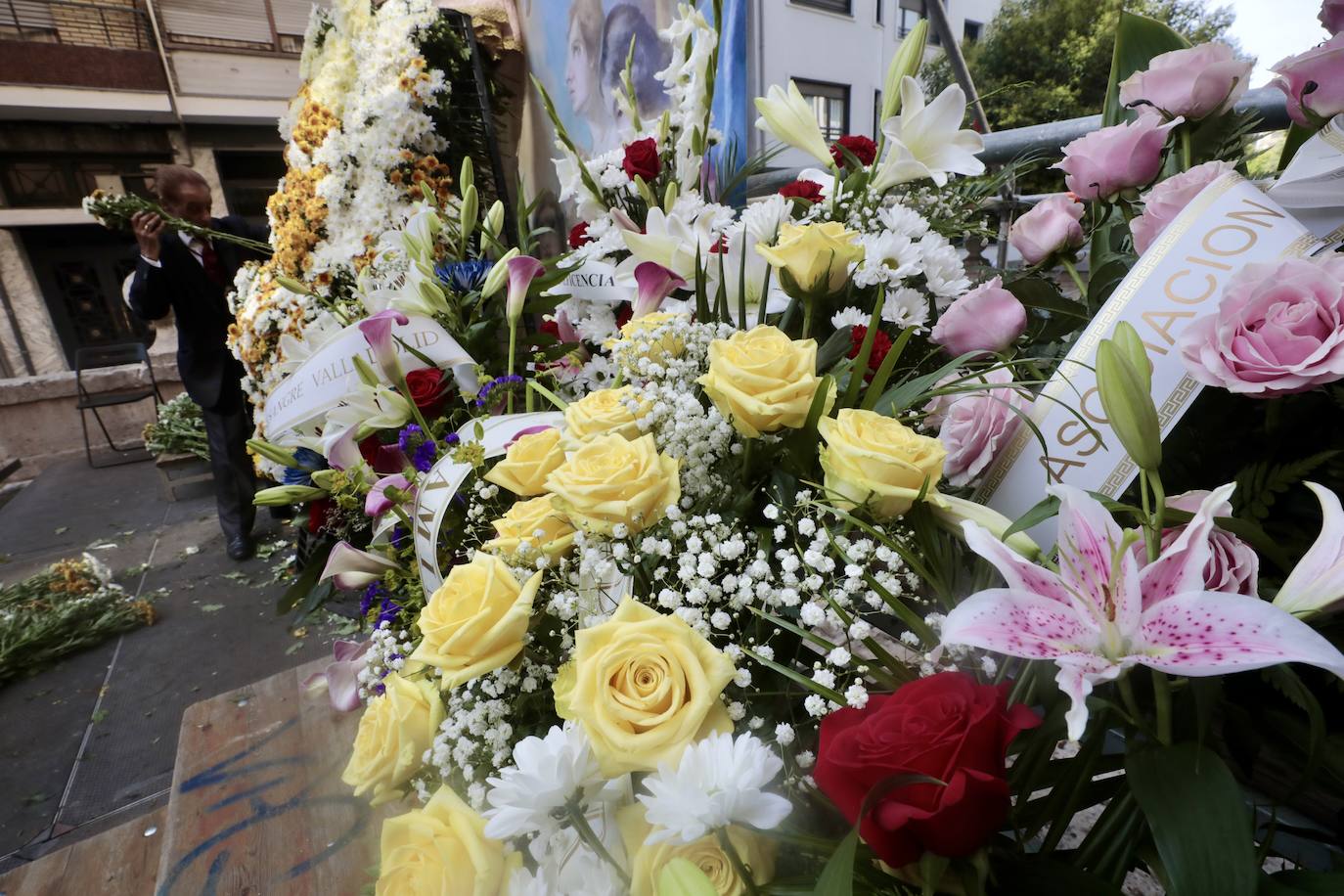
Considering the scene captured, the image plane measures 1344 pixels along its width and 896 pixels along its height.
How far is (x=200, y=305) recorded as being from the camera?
111 inches

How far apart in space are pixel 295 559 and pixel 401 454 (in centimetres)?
37

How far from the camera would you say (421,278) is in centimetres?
82

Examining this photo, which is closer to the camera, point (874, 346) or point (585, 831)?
point (585, 831)

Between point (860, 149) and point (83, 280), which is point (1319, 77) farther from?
point (83, 280)

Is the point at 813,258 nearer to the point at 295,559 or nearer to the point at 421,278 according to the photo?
the point at 421,278

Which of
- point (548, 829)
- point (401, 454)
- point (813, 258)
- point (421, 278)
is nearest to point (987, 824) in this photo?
point (548, 829)

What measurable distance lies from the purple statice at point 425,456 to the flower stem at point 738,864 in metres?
0.49

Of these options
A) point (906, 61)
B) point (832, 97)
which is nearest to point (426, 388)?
point (906, 61)

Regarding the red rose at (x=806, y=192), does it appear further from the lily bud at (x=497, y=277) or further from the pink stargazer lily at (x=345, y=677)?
the pink stargazer lily at (x=345, y=677)

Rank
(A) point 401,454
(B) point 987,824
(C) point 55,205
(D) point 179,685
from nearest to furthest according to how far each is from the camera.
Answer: (B) point 987,824 → (A) point 401,454 → (D) point 179,685 → (C) point 55,205

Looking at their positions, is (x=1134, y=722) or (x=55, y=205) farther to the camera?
(x=55, y=205)

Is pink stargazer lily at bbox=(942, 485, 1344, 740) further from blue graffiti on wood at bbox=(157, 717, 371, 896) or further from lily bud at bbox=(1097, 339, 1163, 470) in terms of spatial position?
blue graffiti on wood at bbox=(157, 717, 371, 896)

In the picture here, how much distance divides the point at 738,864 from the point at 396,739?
0.28m

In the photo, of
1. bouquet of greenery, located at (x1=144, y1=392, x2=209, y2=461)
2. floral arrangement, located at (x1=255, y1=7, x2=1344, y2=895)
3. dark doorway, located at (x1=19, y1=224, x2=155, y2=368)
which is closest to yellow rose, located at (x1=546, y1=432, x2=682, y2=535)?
floral arrangement, located at (x1=255, y1=7, x2=1344, y2=895)
